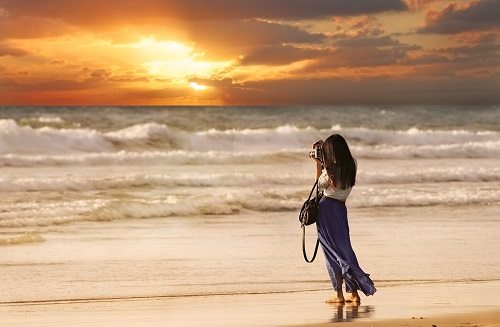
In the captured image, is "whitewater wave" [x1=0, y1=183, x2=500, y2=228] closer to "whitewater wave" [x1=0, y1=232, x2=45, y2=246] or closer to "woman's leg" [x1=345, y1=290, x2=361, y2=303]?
"whitewater wave" [x1=0, y1=232, x2=45, y2=246]

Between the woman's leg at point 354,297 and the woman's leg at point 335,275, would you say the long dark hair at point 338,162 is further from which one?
the woman's leg at point 354,297

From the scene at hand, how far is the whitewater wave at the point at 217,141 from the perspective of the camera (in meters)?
29.7

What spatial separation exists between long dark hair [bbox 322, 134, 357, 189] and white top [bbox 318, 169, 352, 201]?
1.8 inches

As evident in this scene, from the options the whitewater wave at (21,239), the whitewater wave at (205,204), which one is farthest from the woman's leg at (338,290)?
the whitewater wave at (205,204)

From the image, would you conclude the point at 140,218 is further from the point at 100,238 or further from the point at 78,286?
the point at 78,286

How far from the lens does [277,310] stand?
7.17 metres

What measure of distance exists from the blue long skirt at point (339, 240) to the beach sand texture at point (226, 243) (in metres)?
0.21

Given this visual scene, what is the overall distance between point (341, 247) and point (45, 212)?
7.55m

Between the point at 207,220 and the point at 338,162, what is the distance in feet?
21.9

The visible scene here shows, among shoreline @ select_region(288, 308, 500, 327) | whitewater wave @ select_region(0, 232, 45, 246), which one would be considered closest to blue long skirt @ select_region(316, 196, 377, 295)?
shoreline @ select_region(288, 308, 500, 327)

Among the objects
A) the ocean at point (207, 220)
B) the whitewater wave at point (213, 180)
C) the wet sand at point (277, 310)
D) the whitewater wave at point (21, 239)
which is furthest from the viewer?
the whitewater wave at point (213, 180)

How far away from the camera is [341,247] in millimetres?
7383

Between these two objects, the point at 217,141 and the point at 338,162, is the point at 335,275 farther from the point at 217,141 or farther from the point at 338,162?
the point at 217,141

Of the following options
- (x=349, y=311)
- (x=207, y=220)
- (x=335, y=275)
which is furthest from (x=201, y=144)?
(x=349, y=311)
